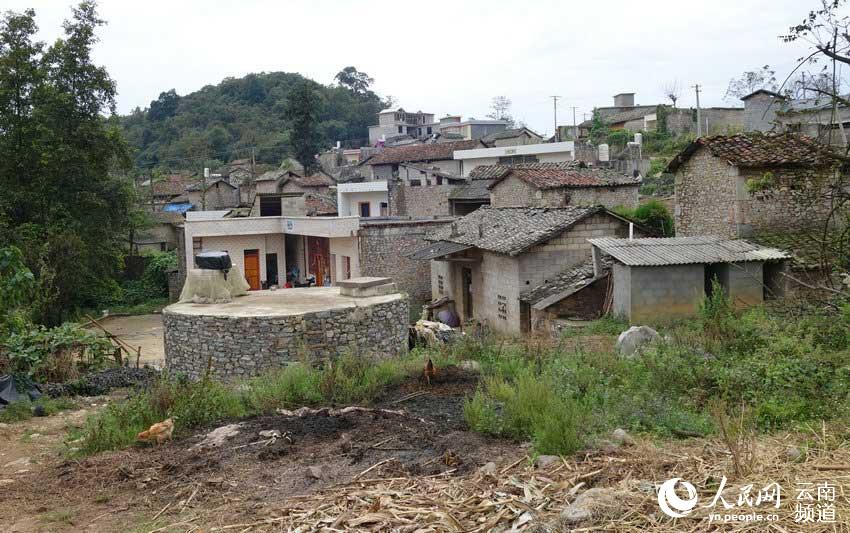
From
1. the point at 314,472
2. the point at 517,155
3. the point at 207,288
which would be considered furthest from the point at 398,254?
the point at 314,472

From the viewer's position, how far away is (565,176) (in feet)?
82.4

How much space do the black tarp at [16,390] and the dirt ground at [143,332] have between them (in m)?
5.16

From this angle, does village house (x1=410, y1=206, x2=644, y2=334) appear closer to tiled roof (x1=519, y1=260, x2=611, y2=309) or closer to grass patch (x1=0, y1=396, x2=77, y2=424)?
tiled roof (x1=519, y1=260, x2=611, y2=309)

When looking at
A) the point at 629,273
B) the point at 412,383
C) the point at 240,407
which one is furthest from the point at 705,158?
the point at 240,407

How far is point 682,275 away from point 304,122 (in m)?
45.0

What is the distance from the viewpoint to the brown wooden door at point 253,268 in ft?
94.6

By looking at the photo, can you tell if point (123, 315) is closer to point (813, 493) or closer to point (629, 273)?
point (629, 273)

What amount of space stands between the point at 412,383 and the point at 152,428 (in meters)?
3.28

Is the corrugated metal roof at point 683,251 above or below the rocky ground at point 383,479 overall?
above

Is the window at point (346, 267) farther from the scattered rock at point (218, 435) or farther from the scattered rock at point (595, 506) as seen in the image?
the scattered rock at point (595, 506)

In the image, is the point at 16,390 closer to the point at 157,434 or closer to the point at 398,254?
the point at 157,434

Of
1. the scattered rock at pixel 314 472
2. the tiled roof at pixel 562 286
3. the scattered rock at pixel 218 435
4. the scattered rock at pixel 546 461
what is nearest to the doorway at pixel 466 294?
the tiled roof at pixel 562 286

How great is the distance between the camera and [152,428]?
8312mm

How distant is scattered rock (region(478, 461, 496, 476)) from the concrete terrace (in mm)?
8474
